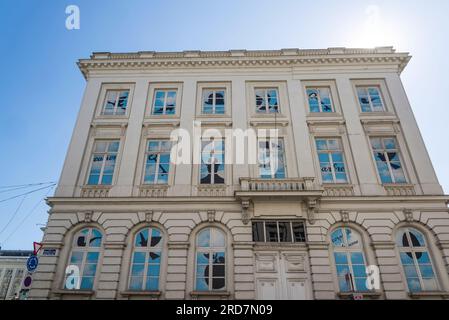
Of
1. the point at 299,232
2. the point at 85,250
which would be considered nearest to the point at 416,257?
the point at 299,232

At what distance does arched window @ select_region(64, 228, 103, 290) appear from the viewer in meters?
12.0

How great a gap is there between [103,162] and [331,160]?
11.5 metres

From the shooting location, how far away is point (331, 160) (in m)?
14.5

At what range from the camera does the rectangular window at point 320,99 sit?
53.2ft

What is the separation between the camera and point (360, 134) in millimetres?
14891

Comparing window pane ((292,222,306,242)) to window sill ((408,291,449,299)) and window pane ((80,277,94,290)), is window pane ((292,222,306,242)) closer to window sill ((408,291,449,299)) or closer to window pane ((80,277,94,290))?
window sill ((408,291,449,299))

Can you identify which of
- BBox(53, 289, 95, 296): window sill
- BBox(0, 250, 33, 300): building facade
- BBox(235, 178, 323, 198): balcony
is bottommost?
BBox(53, 289, 95, 296): window sill

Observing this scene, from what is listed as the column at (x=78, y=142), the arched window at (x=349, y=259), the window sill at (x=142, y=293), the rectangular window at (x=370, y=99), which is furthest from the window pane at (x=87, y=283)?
the rectangular window at (x=370, y=99)

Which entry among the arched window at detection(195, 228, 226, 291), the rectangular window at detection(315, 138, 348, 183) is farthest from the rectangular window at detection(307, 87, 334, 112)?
the arched window at detection(195, 228, 226, 291)

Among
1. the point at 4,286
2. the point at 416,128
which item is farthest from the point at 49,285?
the point at 4,286

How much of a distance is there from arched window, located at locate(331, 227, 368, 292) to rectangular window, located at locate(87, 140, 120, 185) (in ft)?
35.7

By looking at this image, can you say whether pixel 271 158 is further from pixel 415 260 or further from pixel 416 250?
pixel 415 260
